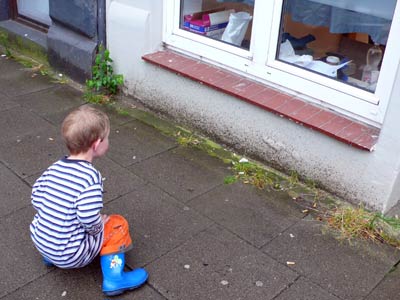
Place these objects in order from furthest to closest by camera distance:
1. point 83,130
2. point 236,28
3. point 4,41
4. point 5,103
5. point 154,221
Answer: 1. point 4,41
2. point 5,103
3. point 236,28
4. point 154,221
5. point 83,130

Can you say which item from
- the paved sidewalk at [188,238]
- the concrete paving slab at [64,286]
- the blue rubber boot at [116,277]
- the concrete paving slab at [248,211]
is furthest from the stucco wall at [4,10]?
the blue rubber boot at [116,277]

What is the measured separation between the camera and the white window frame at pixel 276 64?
3.38 m

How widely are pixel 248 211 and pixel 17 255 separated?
1483 mm

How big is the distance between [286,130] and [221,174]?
1.91 ft

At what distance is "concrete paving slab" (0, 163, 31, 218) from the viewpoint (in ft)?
11.6

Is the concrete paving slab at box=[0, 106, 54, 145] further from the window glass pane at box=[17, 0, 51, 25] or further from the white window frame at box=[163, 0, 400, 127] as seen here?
the window glass pane at box=[17, 0, 51, 25]

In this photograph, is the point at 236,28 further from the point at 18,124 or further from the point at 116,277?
the point at 116,277

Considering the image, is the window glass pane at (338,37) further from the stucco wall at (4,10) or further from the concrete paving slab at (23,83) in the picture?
the stucco wall at (4,10)

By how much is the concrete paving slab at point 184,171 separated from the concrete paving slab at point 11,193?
79 centimetres

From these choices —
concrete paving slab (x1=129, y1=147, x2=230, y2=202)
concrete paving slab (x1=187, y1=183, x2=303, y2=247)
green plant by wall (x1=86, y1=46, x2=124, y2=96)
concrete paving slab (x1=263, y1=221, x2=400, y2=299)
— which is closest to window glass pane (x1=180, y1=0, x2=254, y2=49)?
green plant by wall (x1=86, y1=46, x2=124, y2=96)

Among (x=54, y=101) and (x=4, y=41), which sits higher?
(x=4, y=41)

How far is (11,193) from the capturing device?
3684 millimetres

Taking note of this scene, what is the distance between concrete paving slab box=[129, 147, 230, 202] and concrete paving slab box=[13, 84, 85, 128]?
3.47 ft

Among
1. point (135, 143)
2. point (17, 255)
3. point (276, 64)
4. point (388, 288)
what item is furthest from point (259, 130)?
point (17, 255)
